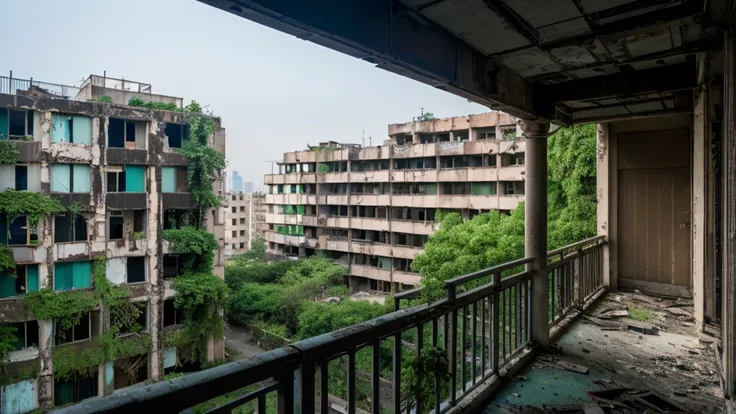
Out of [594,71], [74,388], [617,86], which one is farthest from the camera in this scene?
[74,388]

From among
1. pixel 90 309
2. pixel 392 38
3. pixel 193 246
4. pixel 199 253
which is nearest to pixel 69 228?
pixel 90 309

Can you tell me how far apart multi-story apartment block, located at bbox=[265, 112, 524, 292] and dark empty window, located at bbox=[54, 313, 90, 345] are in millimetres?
18376

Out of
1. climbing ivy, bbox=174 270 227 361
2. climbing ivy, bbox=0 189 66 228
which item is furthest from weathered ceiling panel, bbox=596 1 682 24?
climbing ivy, bbox=0 189 66 228

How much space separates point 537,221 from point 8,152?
17.0 metres

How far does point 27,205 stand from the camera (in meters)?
13.9

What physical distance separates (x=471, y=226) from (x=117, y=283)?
13.7 metres

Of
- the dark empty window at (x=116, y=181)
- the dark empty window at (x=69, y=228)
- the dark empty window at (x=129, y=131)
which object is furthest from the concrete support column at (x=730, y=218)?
the dark empty window at (x=129, y=131)

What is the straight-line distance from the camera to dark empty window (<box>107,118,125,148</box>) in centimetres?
1572

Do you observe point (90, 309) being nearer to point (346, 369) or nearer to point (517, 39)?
point (346, 369)

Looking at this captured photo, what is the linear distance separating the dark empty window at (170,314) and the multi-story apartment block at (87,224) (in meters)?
0.04

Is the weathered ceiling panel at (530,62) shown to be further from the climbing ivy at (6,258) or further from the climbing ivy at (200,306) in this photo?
the climbing ivy at (6,258)

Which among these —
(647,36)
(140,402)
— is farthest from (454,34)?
(140,402)

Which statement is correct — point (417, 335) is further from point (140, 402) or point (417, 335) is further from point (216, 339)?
point (216, 339)

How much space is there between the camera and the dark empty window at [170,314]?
17.0 metres
